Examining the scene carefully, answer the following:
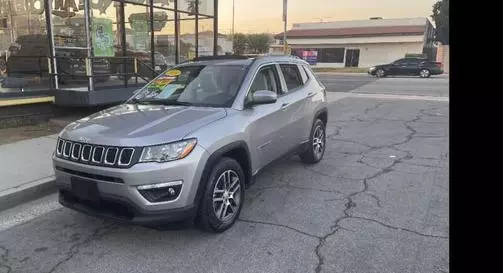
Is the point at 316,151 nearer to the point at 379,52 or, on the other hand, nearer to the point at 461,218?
the point at 461,218

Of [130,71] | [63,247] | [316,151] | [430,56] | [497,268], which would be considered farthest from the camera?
[430,56]

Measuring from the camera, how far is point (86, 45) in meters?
10.3

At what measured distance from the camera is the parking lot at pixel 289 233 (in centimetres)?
352

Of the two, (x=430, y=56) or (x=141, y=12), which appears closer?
(x=141, y=12)

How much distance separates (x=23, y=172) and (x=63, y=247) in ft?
7.57

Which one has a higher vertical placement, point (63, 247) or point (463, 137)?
point (463, 137)

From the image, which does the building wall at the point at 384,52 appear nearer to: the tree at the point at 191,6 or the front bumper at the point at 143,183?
the tree at the point at 191,6

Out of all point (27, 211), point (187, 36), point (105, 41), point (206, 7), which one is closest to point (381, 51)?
point (206, 7)

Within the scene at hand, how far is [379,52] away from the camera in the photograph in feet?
150

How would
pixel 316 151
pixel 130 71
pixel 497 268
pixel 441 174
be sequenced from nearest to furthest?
pixel 497 268
pixel 441 174
pixel 316 151
pixel 130 71

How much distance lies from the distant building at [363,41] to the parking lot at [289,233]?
4109 cm

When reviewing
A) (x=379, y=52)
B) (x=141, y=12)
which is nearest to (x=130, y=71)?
(x=141, y=12)

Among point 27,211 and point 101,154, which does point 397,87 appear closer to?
point 27,211

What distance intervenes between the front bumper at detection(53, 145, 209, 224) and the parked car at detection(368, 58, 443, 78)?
3120 centimetres
